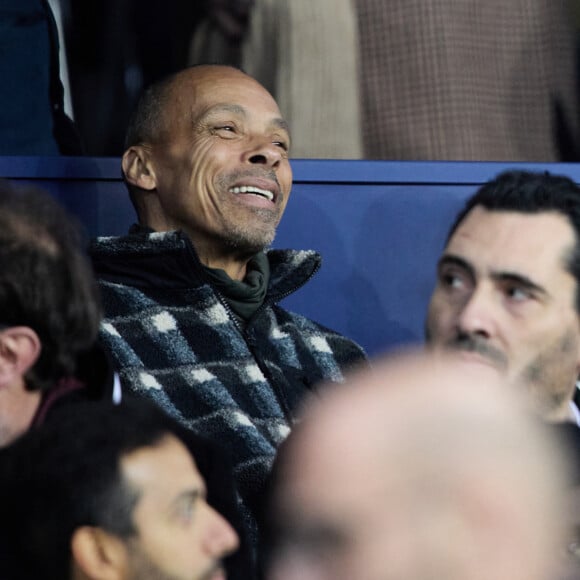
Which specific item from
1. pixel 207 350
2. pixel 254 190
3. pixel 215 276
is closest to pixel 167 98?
pixel 254 190

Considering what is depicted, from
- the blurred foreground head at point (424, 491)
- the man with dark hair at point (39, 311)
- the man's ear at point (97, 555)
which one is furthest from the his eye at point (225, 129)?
the blurred foreground head at point (424, 491)

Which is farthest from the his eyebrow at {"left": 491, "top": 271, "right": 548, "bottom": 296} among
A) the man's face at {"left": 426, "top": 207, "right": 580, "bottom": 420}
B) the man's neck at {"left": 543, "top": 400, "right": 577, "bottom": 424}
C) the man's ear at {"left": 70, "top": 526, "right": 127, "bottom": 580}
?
the man's ear at {"left": 70, "top": 526, "right": 127, "bottom": 580}

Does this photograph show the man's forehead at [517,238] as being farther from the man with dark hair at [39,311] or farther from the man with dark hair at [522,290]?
the man with dark hair at [39,311]

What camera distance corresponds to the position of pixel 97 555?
961 millimetres

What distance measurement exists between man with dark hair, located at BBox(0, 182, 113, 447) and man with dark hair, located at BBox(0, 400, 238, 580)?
169 millimetres

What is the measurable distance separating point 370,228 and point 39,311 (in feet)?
3.00

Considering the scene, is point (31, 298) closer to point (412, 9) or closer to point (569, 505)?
point (569, 505)

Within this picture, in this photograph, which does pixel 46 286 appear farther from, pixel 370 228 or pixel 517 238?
pixel 370 228

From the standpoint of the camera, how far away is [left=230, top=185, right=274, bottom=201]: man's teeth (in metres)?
1.89

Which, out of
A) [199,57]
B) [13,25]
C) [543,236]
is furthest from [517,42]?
[13,25]

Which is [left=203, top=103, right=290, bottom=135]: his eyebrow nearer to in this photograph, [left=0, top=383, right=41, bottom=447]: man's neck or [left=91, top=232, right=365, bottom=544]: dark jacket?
[left=91, top=232, right=365, bottom=544]: dark jacket

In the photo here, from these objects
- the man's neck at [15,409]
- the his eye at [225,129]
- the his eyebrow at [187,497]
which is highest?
the his eye at [225,129]

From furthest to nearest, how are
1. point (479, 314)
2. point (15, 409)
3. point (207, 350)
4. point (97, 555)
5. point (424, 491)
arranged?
point (207, 350)
point (479, 314)
point (15, 409)
point (97, 555)
point (424, 491)

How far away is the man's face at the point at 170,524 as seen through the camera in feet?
3.21
